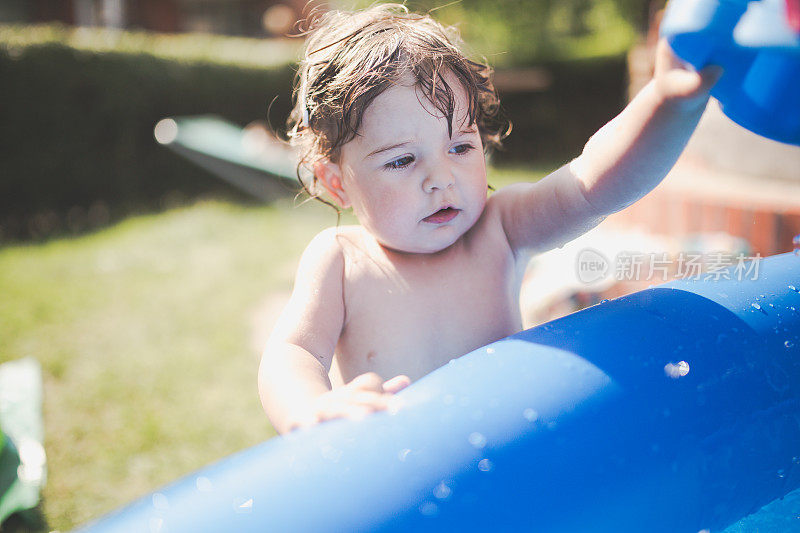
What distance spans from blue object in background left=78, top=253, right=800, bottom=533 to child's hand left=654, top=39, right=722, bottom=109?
365 millimetres

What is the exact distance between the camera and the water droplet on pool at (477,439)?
2.81ft

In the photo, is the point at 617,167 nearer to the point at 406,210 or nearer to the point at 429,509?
the point at 406,210

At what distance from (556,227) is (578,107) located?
464 inches

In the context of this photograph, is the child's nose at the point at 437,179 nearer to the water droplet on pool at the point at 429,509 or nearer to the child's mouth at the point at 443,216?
the child's mouth at the point at 443,216

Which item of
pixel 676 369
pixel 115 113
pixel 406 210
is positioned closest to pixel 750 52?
pixel 676 369

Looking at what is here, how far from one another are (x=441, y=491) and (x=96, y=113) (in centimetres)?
845

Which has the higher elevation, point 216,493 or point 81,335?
point 81,335

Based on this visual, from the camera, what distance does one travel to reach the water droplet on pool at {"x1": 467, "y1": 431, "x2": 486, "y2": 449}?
33.8 inches

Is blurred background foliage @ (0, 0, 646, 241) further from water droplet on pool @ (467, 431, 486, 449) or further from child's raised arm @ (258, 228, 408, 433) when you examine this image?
water droplet on pool @ (467, 431, 486, 449)

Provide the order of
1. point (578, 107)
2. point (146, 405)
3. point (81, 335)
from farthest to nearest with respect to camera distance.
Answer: point (578, 107) → point (81, 335) → point (146, 405)

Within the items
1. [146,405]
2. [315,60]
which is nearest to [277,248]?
[146,405]

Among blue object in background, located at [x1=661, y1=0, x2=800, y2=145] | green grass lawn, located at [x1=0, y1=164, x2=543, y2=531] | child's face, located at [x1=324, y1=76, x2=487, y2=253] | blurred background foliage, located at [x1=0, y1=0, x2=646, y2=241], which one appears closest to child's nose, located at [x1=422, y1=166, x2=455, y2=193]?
child's face, located at [x1=324, y1=76, x2=487, y2=253]

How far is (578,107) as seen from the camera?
12.3 meters

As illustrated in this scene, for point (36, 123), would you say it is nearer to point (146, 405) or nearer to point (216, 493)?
point (146, 405)
